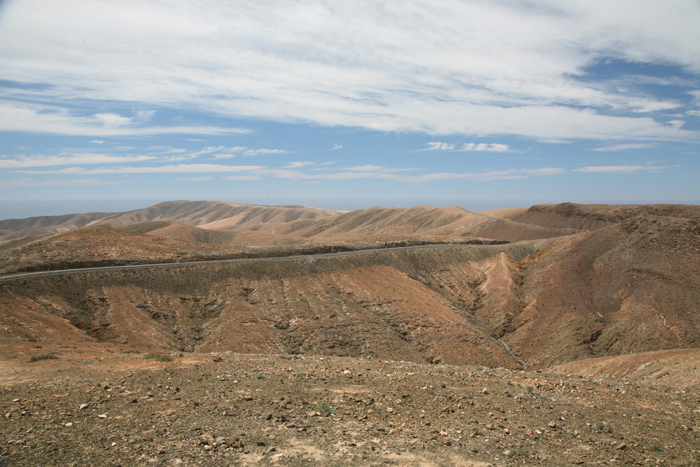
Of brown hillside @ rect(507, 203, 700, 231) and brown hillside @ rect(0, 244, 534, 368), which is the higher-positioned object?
brown hillside @ rect(507, 203, 700, 231)

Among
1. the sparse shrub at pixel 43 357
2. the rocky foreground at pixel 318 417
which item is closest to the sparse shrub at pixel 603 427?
the rocky foreground at pixel 318 417

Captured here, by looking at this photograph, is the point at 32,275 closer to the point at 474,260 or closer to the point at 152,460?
the point at 152,460

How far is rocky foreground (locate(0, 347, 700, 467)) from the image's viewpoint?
8852 millimetres

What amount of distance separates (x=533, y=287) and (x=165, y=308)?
3729cm

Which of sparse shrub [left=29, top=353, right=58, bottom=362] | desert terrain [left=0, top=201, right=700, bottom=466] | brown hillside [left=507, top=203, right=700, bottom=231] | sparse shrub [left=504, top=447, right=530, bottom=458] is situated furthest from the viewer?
brown hillside [left=507, top=203, right=700, bottom=231]

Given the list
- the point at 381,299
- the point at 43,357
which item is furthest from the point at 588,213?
the point at 43,357

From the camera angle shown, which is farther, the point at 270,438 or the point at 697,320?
the point at 697,320

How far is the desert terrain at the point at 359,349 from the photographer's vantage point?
375 inches

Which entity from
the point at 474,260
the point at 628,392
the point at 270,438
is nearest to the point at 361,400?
the point at 270,438

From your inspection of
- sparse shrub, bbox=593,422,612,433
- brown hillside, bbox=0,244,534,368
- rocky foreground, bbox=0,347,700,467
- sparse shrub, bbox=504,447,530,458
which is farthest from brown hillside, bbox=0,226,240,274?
sparse shrub, bbox=593,422,612,433

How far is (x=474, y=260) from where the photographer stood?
51.2m

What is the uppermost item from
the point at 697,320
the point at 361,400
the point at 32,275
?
the point at 32,275

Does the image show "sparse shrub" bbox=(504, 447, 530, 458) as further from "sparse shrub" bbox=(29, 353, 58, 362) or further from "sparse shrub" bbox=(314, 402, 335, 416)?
"sparse shrub" bbox=(29, 353, 58, 362)

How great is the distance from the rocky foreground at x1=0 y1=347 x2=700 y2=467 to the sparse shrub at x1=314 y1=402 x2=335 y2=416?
0.08 m
